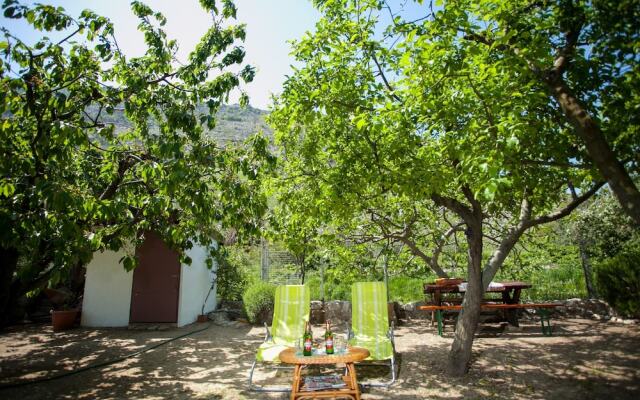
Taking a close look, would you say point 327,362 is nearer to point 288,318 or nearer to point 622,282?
point 288,318

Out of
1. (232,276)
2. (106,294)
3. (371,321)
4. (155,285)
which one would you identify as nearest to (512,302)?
(371,321)

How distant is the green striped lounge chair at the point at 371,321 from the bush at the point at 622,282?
5565 millimetres

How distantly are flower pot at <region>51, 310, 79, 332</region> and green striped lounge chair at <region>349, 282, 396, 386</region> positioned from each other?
748 centimetres

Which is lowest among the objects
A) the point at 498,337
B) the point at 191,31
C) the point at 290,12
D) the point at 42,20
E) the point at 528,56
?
the point at 498,337

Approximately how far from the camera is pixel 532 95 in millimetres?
3305

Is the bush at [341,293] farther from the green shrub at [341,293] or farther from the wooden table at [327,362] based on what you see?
the wooden table at [327,362]

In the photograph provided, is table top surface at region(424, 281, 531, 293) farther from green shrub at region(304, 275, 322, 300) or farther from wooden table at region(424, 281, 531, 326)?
green shrub at region(304, 275, 322, 300)

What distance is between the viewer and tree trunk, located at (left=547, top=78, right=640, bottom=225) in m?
2.69

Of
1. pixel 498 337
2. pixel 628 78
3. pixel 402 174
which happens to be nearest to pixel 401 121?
pixel 402 174

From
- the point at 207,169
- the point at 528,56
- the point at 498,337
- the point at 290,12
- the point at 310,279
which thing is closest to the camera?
the point at 528,56

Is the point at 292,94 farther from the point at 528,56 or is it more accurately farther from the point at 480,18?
the point at 528,56

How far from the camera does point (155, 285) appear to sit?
31.2 feet

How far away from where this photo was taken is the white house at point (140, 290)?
936cm

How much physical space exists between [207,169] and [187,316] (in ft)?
23.0
